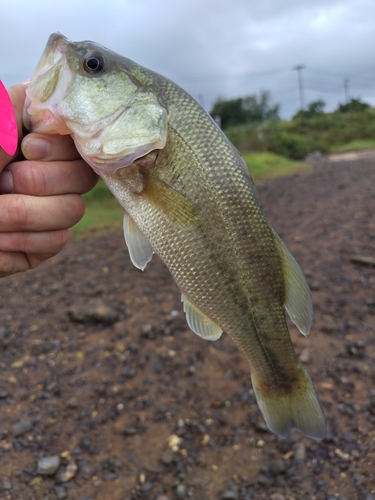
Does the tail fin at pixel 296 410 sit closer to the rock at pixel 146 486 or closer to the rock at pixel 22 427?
the rock at pixel 146 486

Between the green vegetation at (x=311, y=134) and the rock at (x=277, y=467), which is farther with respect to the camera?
the green vegetation at (x=311, y=134)

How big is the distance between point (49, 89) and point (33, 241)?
2.11 feet

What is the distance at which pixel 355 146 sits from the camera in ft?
114

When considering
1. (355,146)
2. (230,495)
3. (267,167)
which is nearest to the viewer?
(230,495)

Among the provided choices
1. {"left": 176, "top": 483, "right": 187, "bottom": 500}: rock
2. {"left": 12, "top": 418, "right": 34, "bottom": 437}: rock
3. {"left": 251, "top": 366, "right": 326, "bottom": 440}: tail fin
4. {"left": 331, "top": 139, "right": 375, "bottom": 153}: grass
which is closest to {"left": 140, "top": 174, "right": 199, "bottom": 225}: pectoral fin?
{"left": 251, "top": 366, "right": 326, "bottom": 440}: tail fin

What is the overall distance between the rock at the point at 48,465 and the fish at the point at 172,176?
6.06 feet

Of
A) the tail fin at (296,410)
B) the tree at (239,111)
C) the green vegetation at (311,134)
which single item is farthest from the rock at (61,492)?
the tree at (239,111)

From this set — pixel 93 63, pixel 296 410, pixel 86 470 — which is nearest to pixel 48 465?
pixel 86 470

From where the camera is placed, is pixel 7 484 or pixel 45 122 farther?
pixel 7 484

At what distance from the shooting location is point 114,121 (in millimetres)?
1689

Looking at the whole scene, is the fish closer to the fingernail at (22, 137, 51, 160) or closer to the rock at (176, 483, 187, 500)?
the fingernail at (22, 137, 51, 160)

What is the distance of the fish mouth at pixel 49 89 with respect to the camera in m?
1.57

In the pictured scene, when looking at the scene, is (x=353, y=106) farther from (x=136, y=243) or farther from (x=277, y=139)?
(x=136, y=243)

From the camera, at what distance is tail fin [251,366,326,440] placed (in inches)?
77.0
